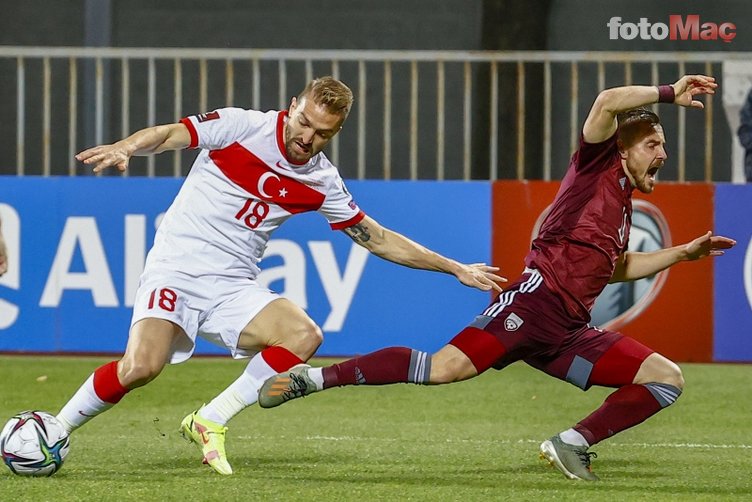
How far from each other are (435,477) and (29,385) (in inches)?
162

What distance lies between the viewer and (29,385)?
393 inches

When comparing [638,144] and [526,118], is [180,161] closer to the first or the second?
[526,118]

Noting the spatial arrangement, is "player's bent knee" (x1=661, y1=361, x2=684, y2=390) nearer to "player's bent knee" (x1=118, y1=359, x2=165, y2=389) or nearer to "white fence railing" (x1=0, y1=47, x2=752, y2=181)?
"player's bent knee" (x1=118, y1=359, x2=165, y2=389)

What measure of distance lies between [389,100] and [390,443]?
4.72m

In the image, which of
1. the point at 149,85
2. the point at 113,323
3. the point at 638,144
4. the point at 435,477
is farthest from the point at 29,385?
the point at 638,144

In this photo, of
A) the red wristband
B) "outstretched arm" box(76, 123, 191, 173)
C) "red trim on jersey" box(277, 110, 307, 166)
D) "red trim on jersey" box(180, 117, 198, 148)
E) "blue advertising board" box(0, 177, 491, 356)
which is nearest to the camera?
"outstretched arm" box(76, 123, 191, 173)

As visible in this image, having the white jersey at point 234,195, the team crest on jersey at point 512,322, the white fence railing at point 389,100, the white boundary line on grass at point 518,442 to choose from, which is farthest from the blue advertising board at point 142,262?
the team crest on jersey at point 512,322

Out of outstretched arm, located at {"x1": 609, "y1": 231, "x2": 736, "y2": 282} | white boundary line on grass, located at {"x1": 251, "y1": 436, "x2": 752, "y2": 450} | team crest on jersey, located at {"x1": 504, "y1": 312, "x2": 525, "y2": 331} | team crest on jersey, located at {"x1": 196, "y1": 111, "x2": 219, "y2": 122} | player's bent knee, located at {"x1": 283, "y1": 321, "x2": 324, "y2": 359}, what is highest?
team crest on jersey, located at {"x1": 196, "y1": 111, "x2": 219, "y2": 122}

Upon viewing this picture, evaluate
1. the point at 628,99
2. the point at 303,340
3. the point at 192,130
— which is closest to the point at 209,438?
the point at 303,340

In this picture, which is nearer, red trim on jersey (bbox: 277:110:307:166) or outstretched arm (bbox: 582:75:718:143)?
outstretched arm (bbox: 582:75:718:143)

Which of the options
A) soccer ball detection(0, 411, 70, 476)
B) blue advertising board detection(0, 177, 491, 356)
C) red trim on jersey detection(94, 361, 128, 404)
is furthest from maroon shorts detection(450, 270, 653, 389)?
blue advertising board detection(0, 177, 491, 356)

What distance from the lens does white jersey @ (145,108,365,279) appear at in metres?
7.15

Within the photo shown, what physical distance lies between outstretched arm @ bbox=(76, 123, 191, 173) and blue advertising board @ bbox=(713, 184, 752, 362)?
18.1 ft

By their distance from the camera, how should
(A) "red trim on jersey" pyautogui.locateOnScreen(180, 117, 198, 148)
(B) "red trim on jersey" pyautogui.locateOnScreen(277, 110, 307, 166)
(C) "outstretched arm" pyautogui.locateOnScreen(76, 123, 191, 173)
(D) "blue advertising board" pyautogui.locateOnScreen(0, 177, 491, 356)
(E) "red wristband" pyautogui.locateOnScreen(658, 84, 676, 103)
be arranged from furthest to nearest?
(D) "blue advertising board" pyautogui.locateOnScreen(0, 177, 491, 356), (B) "red trim on jersey" pyautogui.locateOnScreen(277, 110, 307, 166), (A) "red trim on jersey" pyautogui.locateOnScreen(180, 117, 198, 148), (E) "red wristband" pyautogui.locateOnScreen(658, 84, 676, 103), (C) "outstretched arm" pyautogui.locateOnScreen(76, 123, 191, 173)
